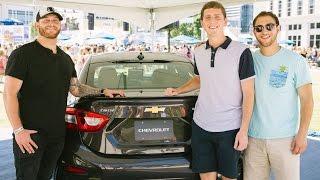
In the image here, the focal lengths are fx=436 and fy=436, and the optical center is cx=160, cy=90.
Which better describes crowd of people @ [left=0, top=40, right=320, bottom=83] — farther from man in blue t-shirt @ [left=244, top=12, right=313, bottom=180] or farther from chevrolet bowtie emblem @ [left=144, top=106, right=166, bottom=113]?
man in blue t-shirt @ [left=244, top=12, right=313, bottom=180]

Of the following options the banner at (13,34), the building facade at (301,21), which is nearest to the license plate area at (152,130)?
the banner at (13,34)

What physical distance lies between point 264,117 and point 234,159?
35 cm

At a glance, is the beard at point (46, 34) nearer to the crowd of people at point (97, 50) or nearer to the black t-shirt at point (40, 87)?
the black t-shirt at point (40, 87)

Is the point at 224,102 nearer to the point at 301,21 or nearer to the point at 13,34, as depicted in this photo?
the point at 13,34

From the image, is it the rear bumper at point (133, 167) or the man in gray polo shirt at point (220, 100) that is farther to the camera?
the rear bumper at point (133, 167)

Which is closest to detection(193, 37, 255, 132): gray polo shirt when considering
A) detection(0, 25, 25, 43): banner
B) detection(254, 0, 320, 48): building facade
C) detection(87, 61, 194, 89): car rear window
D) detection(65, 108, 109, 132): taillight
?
detection(65, 108, 109, 132): taillight

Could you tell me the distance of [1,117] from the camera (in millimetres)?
9273

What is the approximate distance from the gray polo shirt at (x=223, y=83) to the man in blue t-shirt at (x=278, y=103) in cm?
12

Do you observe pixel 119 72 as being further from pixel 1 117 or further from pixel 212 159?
pixel 1 117

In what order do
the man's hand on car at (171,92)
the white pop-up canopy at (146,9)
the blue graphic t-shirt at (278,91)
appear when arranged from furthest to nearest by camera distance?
the white pop-up canopy at (146,9) < the man's hand on car at (171,92) < the blue graphic t-shirt at (278,91)

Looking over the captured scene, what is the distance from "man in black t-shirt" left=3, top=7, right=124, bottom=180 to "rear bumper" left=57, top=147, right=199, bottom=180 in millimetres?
230

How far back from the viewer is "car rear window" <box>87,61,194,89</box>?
3.78m

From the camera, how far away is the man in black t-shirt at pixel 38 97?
9.10 ft

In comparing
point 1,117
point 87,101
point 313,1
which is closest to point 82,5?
point 1,117
